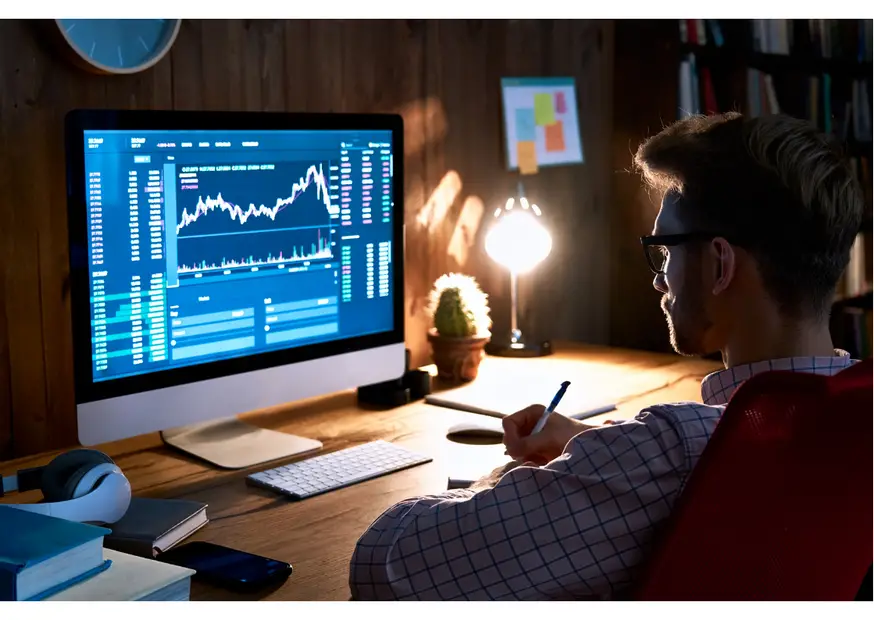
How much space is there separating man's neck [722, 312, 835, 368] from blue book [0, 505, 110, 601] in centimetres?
76

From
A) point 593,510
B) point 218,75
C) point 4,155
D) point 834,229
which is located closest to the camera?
point 593,510

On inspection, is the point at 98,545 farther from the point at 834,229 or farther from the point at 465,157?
the point at 465,157

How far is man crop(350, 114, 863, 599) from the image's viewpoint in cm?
118

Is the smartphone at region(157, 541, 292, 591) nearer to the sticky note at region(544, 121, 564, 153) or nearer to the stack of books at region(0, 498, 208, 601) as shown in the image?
the stack of books at region(0, 498, 208, 601)

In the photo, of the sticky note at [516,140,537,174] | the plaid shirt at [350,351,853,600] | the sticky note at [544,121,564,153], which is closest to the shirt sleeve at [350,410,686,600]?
the plaid shirt at [350,351,853,600]

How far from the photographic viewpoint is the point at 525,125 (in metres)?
2.80

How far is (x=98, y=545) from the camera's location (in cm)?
120

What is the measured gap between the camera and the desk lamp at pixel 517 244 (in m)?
2.63

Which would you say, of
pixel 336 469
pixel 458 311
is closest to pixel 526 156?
pixel 458 311

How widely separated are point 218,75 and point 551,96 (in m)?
1.02

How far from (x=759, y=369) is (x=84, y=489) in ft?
2.74

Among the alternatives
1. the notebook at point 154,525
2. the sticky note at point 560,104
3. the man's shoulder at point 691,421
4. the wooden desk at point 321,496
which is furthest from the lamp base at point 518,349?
the man's shoulder at point 691,421

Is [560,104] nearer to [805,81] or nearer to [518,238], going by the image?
[518,238]
